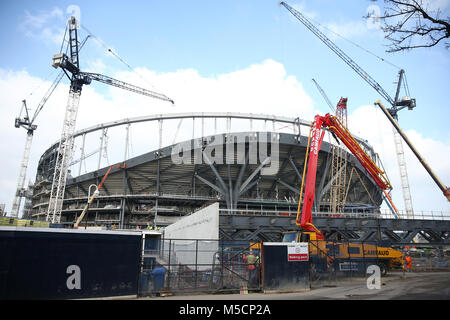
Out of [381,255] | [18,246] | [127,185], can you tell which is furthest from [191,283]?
[127,185]

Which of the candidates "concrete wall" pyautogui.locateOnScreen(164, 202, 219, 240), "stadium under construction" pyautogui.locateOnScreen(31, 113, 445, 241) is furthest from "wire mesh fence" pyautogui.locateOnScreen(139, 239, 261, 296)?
"stadium under construction" pyautogui.locateOnScreen(31, 113, 445, 241)

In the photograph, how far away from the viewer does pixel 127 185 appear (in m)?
53.4

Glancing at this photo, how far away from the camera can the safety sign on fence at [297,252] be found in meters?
16.8

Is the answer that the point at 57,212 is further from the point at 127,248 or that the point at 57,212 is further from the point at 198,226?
the point at 127,248

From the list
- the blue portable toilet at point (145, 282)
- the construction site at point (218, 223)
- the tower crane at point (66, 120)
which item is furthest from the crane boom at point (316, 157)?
the tower crane at point (66, 120)

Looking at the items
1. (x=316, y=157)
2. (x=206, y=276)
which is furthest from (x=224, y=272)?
(x=316, y=157)

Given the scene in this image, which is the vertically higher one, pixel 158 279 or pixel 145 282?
pixel 158 279

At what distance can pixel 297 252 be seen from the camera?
16938 mm

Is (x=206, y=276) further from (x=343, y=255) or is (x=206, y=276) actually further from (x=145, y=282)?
(x=343, y=255)

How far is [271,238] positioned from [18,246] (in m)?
31.1

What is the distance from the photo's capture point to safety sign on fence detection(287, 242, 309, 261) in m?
16.8

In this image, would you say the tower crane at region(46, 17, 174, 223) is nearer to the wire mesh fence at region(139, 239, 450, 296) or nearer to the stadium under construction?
the stadium under construction

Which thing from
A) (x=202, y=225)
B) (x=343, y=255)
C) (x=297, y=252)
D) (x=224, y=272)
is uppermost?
(x=202, y=225)

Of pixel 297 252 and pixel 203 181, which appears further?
pixel 203 181
